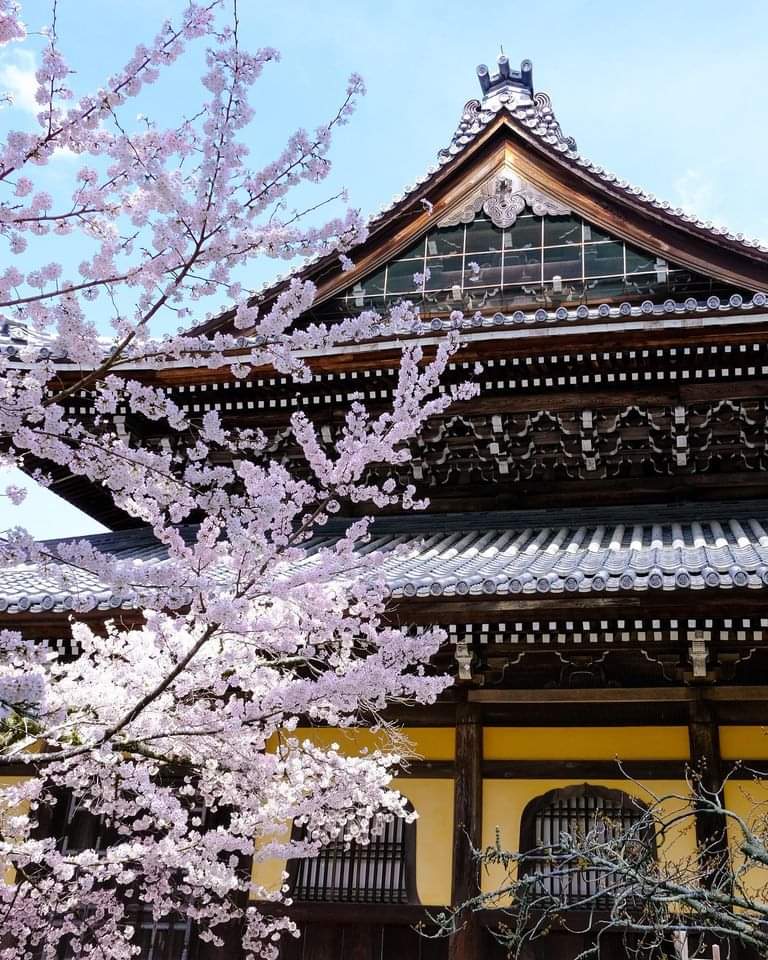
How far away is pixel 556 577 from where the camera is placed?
529 cm

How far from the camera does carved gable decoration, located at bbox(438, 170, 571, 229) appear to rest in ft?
30.2

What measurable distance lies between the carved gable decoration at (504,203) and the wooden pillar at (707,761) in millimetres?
5407

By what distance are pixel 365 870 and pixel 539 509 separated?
3.65 metres

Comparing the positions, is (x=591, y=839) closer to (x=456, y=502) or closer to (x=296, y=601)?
(x=296, y=601)

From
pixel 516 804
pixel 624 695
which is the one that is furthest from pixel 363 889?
pixel 624 695

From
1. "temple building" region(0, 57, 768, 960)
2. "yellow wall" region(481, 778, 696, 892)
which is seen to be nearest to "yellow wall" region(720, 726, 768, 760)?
"temple building" region(0, 57, 768, 960)

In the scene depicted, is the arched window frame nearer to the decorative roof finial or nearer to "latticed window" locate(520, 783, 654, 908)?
"latticed window" locate(520, 783, 654, 908)

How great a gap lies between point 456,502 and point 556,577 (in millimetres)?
3283

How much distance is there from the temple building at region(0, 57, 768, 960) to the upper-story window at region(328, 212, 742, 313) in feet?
0.08

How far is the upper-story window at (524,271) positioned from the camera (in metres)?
8.57

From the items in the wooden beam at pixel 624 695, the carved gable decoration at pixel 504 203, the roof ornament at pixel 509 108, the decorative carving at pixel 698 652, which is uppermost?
the roof ornament at pixel 509 108

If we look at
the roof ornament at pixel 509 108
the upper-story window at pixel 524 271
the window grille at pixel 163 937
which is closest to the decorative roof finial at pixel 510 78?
the roof ornament at pixel 509 108

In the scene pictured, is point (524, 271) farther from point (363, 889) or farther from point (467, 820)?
point (363, 889)

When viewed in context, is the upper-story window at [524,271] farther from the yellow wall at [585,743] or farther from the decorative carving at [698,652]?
the yellow wall at [585,743]
